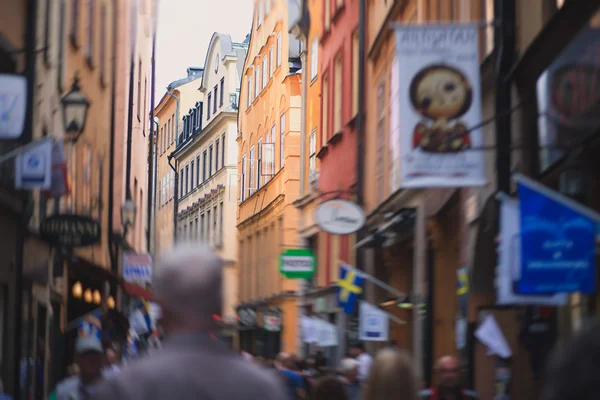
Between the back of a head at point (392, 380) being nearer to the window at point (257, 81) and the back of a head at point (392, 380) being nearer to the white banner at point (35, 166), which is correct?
the white banner at point (35, 166)

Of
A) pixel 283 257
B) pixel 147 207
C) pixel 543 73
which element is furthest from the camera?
pixel 147 207

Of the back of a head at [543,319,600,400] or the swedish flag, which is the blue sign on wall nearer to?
the back of a head at [543,319,600,400]

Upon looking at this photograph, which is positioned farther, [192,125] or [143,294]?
[192,125]

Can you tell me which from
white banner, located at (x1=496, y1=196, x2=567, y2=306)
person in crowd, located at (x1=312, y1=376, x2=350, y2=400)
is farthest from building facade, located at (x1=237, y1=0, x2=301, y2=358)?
person in crowd, located at (x1=312, y1=376, x2=350, y2=400)

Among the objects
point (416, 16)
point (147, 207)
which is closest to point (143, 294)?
point (416, 16)

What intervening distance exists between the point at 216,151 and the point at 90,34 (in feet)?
112

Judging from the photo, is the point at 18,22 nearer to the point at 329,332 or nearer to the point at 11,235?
the point at 11,235

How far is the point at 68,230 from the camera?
56.2 feet

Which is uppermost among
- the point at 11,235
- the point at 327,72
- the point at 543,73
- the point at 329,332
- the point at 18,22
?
the point at 327,72

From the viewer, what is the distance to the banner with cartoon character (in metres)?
10.8

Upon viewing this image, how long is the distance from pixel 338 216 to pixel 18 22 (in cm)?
685

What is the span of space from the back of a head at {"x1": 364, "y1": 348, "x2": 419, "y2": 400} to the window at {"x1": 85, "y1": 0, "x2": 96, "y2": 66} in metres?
17.7

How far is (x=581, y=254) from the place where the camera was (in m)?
8.15

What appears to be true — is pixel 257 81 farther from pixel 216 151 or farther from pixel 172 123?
pixel 172 123
